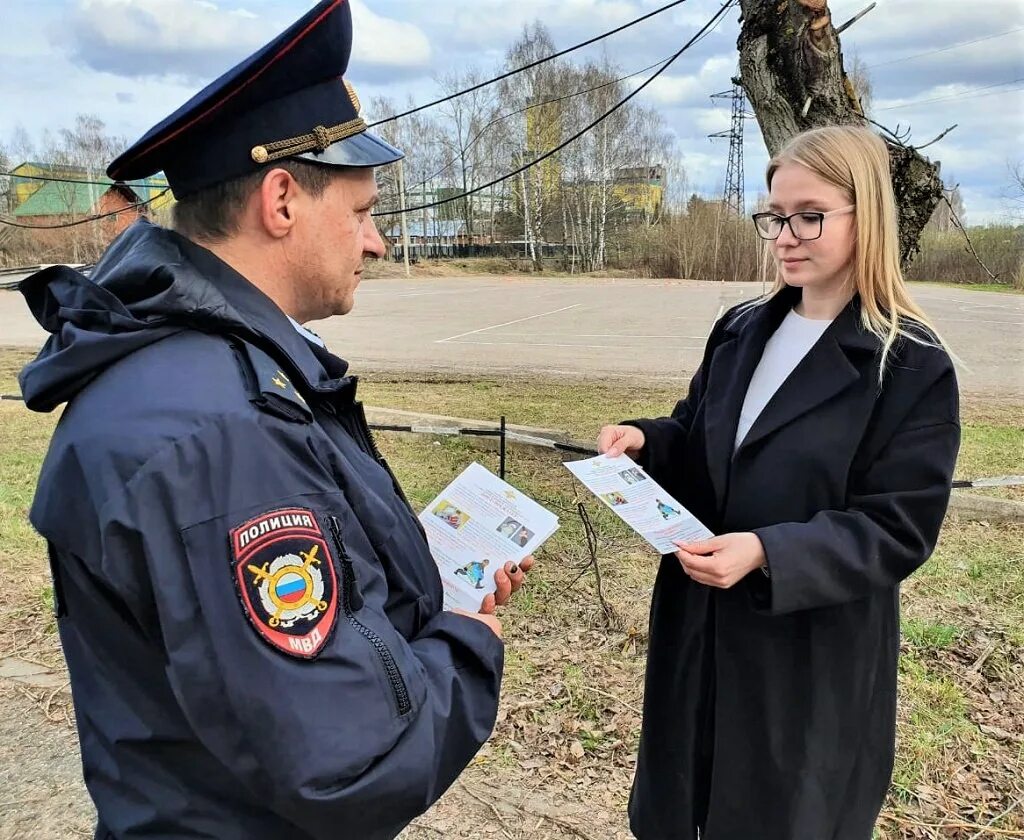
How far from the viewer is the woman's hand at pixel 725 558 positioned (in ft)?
5.72

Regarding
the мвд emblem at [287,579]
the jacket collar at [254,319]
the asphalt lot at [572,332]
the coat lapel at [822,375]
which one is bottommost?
the asphalt lot at [572,332]

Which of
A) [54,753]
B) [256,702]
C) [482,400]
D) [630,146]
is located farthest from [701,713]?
[630,146]

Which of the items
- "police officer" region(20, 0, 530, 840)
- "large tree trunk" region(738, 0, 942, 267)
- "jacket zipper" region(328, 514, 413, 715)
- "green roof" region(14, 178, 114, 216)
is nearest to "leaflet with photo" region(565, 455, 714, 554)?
"police officer" region(20, 0, 530, 840)

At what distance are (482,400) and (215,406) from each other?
8042 mm

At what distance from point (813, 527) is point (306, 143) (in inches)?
52.2

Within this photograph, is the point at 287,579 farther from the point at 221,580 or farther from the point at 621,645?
the point at 621,645

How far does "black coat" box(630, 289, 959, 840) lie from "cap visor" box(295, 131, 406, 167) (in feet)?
3.69

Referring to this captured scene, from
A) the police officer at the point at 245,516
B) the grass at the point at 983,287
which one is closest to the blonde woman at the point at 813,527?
the police officer at the point at 245,516

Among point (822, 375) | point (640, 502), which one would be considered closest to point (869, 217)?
point (822, 375)

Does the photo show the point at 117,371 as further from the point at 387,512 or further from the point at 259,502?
the point at 387,512

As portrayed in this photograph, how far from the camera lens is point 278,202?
126 cm

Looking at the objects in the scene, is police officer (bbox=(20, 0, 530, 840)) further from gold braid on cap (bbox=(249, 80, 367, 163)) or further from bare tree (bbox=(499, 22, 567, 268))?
bare tree (bbox=(499, 22, 567, 268))

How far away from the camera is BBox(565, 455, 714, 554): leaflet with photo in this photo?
186cm

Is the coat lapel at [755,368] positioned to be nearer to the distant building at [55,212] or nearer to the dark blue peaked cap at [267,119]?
the dark blue peaked cap at [267,119]
